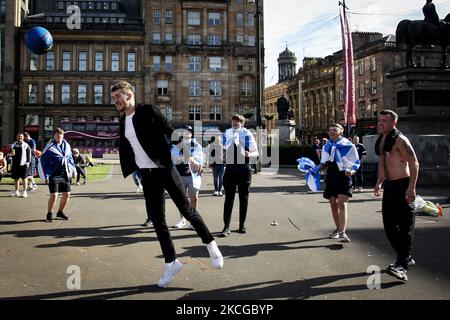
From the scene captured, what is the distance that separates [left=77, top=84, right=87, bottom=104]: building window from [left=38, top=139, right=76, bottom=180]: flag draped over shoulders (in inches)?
2168

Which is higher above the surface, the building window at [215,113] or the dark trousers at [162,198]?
the building window at [215,113]

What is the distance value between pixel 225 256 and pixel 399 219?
2274mm

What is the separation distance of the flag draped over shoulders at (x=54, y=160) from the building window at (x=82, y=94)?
55066mm

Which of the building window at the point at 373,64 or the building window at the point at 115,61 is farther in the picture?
the building window at the point at 373,64

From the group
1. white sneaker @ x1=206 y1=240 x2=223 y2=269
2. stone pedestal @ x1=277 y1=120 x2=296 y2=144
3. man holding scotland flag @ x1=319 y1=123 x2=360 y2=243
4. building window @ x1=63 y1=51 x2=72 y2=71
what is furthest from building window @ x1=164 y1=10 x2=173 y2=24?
white sneaker @ x1=206 y1=240 x2=223 y2=269

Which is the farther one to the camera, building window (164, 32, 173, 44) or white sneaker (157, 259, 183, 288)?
building window (164, 32, 173, 44)

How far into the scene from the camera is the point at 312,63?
85.4 metres

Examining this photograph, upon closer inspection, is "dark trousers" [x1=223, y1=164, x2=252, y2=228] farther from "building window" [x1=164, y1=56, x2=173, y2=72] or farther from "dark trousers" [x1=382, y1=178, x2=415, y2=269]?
"building window" [x1=164, y1=56, x2=173, y2=72]

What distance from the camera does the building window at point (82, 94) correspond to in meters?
61.1

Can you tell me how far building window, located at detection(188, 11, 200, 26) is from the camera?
62250mm

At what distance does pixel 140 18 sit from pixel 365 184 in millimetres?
59731

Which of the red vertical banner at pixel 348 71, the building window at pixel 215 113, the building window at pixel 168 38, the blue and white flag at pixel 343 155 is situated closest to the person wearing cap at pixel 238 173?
the blue and white flag at pixel 343 155

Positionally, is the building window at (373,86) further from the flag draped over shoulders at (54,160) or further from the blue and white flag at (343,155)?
the flag draped over shoulders at (54,160)

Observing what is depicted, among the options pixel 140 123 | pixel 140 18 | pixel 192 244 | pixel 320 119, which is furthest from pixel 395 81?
pixel 320 119
